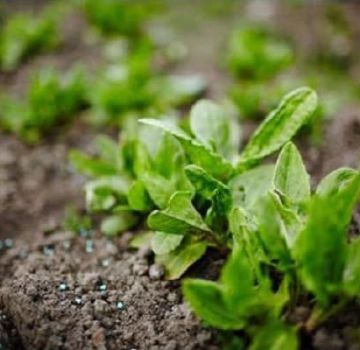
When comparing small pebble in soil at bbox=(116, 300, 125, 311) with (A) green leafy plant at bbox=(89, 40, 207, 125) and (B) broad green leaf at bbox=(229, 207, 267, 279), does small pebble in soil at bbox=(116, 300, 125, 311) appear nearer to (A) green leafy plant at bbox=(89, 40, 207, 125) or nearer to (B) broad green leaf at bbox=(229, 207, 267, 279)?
(B) broad green leaf at bbox=(229, 207, 267, 279)

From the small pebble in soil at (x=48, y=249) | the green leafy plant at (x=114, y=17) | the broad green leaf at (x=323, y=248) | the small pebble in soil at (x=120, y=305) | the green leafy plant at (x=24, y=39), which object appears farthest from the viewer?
the green leafy plant at (x=114, y=17)

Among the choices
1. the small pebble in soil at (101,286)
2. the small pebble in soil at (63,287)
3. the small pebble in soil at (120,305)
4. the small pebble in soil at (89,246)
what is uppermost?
the small pebble in soil at (63,287)

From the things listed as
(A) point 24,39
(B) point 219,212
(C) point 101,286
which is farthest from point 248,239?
(A) point 24,39

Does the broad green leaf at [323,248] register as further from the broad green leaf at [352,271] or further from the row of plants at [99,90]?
the row of plants at [99,90]

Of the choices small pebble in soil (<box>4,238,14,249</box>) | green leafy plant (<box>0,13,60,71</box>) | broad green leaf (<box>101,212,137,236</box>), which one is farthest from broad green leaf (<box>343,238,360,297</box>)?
green leafy plant (<box>0,13,60,71</box>)

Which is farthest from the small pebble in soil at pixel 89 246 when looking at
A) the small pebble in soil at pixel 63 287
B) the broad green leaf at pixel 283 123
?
the broad green leaf at pixel 283 123

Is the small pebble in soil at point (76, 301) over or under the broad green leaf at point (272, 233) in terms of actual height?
under

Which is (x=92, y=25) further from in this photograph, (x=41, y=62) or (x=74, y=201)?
(x=74, y=201)

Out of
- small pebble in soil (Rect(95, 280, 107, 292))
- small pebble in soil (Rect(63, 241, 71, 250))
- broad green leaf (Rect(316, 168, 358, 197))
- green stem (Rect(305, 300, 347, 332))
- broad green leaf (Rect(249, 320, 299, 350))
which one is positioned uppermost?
broad green leaf (Rect(316, 168, 358, 197))
